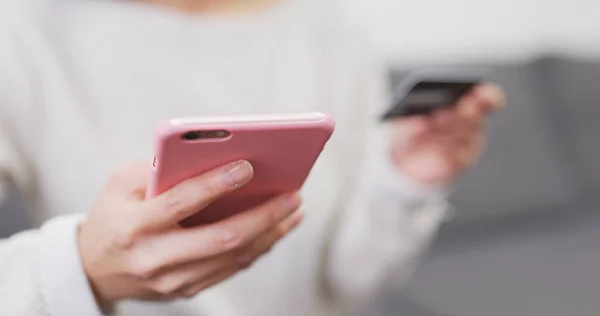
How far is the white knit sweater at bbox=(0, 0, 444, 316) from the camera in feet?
1.60

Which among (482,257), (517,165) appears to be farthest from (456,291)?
(517,165)

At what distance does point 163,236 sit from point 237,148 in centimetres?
7

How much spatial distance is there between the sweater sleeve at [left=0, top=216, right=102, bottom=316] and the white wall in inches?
44.9

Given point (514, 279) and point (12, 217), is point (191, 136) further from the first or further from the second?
point (514, 279)

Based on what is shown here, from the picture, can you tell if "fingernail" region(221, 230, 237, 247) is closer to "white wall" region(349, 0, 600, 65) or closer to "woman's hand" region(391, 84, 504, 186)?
"woman's hand" region(391, 84, 504, 186)

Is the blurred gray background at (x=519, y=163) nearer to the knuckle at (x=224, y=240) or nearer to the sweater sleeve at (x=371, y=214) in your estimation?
the sweater sleeve at (x=371, y=214)

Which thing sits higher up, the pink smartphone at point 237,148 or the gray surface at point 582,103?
the pink smartphone at point 237,148

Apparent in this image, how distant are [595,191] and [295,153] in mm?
1384

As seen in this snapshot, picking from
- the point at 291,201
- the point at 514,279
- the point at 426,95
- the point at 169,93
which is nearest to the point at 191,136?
the point at 291,201

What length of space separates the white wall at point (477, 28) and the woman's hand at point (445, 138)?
Answer: 2.69 feet

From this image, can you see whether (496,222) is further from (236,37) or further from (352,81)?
(236,37)

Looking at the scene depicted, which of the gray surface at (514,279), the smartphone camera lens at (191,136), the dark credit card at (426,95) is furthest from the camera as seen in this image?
the gray surface at (514,279)

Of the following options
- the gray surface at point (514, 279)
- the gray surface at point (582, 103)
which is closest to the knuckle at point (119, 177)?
the gray surface at point (514, 279)

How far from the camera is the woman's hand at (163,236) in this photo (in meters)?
0.35
